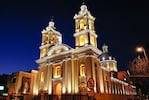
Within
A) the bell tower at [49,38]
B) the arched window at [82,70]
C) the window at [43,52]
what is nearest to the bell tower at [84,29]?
the arched window at [82,70]

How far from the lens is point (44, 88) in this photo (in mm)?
35250

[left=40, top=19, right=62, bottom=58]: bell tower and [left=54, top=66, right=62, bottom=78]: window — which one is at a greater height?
→ [left=40, top=19, right=62, bottom=58]: bell tower

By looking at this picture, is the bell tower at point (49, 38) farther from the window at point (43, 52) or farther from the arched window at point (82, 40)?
the arched window at point (82, 40)

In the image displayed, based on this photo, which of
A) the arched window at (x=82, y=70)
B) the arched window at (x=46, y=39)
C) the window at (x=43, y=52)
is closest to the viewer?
the arched window at (x=82, y=70)

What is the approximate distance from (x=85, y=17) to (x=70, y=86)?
15.9 metres

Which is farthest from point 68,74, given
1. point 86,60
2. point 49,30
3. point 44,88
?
point 49,30

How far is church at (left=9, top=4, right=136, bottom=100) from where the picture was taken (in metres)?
30.2

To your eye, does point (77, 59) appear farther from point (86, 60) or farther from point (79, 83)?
point (79, 83)

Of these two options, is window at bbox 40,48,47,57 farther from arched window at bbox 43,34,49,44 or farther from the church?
arched window at bbox 43,34,49,44

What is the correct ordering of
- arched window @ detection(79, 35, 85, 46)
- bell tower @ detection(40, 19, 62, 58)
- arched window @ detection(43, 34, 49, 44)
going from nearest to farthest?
1. arched window @ detection(79, 35, 85, 46)
2. bell tower @ detection(40, 19, 62, 58)
3. arched window @ detection(43, 34, 49, 44)

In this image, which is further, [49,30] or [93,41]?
[49,30]

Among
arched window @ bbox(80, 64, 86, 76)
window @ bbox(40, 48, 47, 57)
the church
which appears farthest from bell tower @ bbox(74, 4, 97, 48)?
window @ bbox(40, 48, 47, 57)

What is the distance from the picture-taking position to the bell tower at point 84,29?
1315 inches

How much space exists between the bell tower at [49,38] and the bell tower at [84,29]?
30.0 ft
